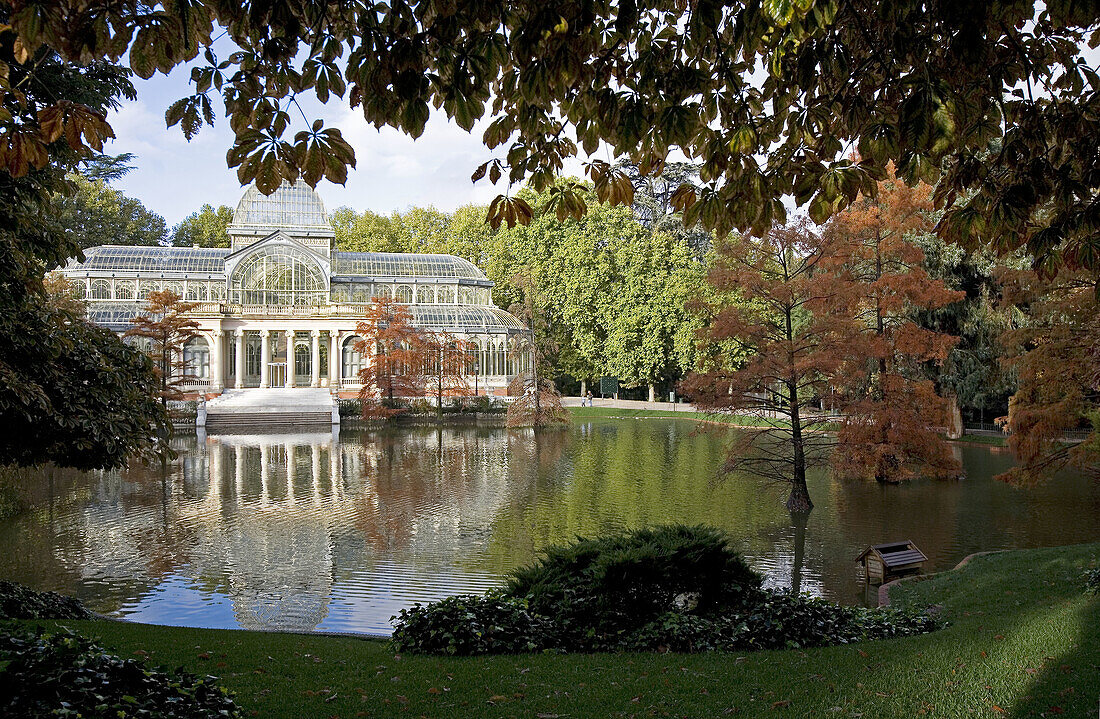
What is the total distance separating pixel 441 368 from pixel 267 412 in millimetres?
8127

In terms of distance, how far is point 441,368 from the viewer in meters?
36.8

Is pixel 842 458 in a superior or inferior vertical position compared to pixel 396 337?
inferior

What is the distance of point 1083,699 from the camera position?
4.27 meters

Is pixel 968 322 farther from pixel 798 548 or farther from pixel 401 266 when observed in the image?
pixel 401 266

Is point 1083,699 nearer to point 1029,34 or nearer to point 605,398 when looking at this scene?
point 1029,34

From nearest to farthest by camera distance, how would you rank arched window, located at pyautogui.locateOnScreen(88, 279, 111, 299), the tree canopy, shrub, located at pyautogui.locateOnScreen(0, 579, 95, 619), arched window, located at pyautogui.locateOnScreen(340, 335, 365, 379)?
1. the tree canopy
2. shrub, located at pyautogui.locateOnScreen(0, 579, 95, 619)
3. arched window, located at pyautogui.locateOnScreen(88, 279, 111, 299)
4. arched window, located at pyautogui.locateOnScreen(340, 335, 365, 379)

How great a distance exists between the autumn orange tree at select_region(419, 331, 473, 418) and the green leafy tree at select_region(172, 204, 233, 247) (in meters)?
31.6

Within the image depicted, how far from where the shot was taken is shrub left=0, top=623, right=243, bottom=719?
10.8 feet

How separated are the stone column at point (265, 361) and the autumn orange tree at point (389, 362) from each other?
849cm

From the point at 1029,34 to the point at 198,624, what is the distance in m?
9.55

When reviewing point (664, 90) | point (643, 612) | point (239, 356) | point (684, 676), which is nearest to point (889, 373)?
point (643, 612)

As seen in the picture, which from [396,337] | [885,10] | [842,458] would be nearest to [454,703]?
[885,10]

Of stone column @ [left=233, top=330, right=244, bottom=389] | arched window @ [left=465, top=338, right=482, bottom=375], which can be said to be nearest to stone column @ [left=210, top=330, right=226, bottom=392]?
stone column @ [left=233, top=330, right=244, bottom=389]

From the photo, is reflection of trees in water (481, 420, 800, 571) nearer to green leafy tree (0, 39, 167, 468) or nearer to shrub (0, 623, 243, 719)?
green leafy tree (0, 39, 167, 468)
